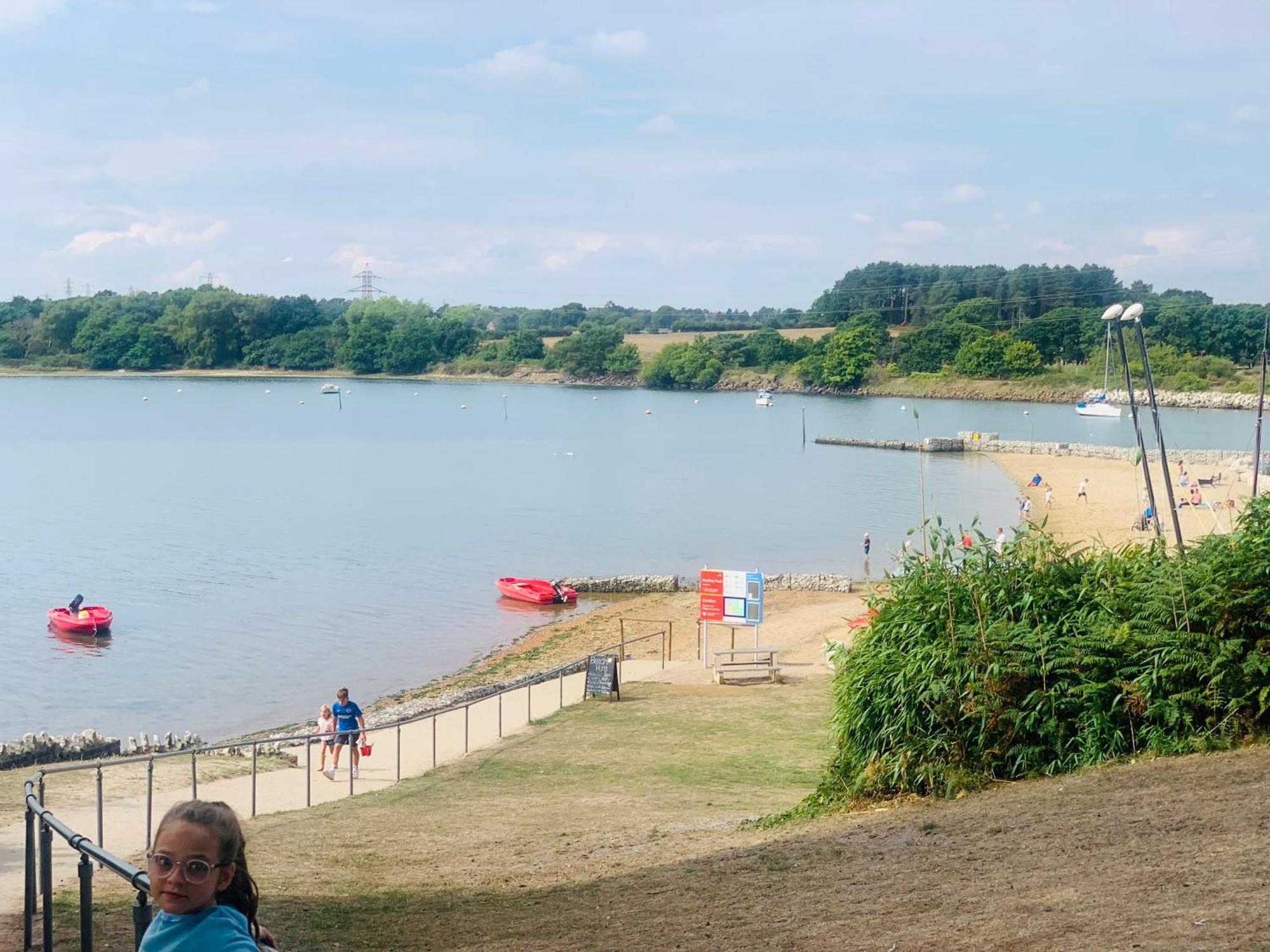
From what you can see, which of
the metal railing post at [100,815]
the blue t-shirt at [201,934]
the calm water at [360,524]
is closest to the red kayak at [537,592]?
the calm water at [360,524]

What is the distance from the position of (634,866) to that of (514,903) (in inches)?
49.6

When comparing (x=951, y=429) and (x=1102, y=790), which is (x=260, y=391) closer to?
(x=951, y=429)

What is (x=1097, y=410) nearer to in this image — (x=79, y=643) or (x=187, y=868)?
(x=79, y=643)

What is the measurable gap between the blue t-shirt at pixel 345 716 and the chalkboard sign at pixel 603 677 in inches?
205

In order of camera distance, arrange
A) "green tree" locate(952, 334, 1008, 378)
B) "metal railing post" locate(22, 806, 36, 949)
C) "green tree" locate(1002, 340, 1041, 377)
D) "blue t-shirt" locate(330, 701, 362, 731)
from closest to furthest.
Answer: "metal railing post" locate(22, 806, 36, 949) < "blue t-shirt" locate(330, 701, 362, 731) < "green tree" locate(1002, 340, 1041, 377) < "green tree" locate(952, 334, 1008, 378)

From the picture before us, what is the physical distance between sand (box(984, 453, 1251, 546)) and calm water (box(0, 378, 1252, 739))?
10.9 feet

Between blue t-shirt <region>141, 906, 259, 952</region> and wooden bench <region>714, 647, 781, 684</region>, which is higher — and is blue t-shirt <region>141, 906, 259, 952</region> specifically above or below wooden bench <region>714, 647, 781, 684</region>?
above

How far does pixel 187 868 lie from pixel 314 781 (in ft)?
48.3

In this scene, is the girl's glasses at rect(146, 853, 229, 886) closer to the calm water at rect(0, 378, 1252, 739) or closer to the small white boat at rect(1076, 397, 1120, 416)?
the calm water at rect(0, 378, 1252, 739)

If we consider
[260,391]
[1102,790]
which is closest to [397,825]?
[1102,790]

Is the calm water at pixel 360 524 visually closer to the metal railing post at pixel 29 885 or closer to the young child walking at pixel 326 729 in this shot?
the young child walking at pixel 326 729

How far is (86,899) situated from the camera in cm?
616

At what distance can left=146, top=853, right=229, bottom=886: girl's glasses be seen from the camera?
367cm

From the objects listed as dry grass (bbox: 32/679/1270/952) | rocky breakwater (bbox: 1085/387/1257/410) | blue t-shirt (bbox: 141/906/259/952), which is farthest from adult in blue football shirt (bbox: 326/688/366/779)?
rocky breakwater (bbox: 1085/387/1257/410)
